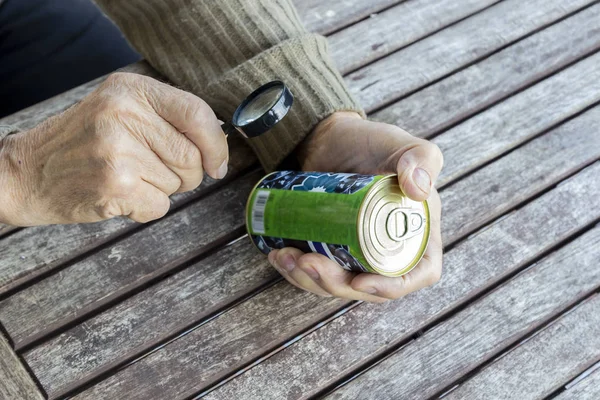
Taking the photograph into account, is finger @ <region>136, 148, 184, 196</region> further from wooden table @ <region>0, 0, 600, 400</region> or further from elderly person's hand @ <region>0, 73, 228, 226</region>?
wooden table @ <region>0, 0, 600, 400</region>

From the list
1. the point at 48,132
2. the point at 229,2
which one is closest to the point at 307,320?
the point at 48,132

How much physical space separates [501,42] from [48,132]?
111 centimetres

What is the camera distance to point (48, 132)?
99 centimetres

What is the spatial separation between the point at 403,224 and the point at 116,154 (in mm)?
431

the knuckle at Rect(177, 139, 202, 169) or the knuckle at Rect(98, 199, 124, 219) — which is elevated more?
the knuckle at Rect(177, 139, 202, 169)

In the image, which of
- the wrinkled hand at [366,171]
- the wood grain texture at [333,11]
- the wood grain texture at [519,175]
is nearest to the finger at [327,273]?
the wrinkled hand at [366,171]

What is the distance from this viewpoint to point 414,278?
109cm

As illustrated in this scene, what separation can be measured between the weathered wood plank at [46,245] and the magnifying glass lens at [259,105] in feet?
1.20

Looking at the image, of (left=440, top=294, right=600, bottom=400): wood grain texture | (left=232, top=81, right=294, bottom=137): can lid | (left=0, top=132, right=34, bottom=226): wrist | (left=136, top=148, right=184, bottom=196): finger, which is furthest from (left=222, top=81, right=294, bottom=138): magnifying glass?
(left=440, top=294, right=600, bottom=400): wood grain texture

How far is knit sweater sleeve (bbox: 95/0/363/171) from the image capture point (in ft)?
4.11

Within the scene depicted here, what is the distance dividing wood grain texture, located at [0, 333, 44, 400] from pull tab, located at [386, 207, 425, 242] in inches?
25.8

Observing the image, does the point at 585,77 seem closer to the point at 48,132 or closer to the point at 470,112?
the point at 470,112

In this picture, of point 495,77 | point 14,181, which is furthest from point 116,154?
point 495,77

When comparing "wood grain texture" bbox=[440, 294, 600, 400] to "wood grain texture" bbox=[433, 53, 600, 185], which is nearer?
"wood grain texture" bbox=[440, 294, 600, 400]
